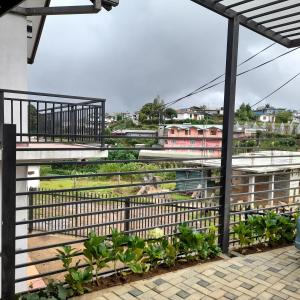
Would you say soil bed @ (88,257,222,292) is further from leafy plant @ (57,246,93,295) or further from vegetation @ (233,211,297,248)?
vegetation @ (233,211,297,248)

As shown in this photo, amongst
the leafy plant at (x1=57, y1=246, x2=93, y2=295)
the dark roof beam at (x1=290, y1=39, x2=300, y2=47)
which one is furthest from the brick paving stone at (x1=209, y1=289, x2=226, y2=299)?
the dark roof beam at (x1=290, y1=39, x2=300, y2=47)

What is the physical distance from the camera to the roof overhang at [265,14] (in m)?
3.32

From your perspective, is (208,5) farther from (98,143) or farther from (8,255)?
(98,143)

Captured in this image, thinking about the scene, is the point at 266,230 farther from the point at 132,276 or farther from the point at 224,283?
the point at 132,276

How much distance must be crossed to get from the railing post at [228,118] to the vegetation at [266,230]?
1.10 ft

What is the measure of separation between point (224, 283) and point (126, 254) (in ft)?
3.15

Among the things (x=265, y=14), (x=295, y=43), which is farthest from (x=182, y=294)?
(x=295, y=43)

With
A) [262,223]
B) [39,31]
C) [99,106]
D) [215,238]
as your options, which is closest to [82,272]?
[215,238]

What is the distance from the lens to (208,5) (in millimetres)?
3363

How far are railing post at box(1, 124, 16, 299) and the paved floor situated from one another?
627 mm

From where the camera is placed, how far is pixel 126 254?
2.96 metres

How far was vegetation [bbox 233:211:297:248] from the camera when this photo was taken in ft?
13.0

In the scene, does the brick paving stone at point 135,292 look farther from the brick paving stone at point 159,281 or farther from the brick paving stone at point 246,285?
the brick paving stone at point 246,285

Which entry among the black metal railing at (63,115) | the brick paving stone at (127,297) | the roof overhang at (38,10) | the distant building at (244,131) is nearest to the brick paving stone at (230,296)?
the brick paving stone at (127,297)
